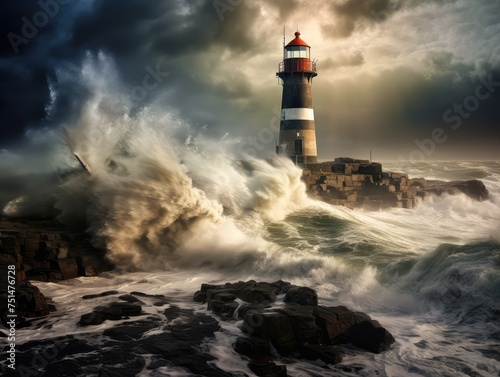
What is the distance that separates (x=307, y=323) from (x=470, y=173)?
1500 inches

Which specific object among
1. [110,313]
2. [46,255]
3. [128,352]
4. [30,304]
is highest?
[46,255]

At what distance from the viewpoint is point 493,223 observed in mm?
18734

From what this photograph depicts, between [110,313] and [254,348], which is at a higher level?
[110,313]

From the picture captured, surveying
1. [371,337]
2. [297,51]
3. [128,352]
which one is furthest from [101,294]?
[297,51]

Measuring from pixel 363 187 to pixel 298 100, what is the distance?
4892 mm

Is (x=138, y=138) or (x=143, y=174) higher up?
(x=138, y=138)

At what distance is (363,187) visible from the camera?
71.9 ft

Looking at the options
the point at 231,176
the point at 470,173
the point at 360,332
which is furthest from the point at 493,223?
the point at 470,173

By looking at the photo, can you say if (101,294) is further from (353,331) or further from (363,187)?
(363,187)

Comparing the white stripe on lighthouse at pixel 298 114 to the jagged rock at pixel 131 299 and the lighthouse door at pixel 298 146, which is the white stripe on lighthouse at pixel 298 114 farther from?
the jagged rock at pixel 131 299

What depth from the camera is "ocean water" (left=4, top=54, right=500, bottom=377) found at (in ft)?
20.5

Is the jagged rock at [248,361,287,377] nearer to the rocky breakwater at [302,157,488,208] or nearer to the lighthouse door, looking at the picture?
the rocky breakwater at [302,157,488,208]

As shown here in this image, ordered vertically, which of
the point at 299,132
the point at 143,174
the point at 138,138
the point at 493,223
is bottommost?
the point at 493,223

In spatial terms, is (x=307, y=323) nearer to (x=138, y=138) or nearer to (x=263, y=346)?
(x=263, y=346)
